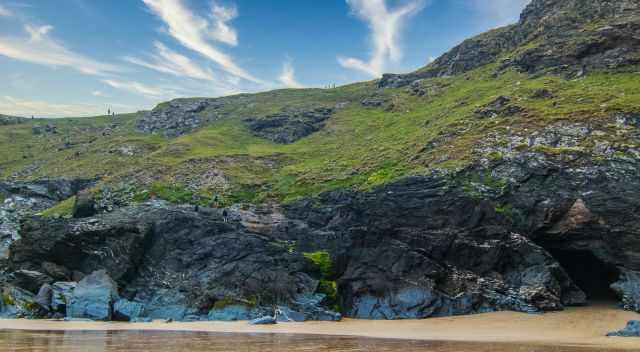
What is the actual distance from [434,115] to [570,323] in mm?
38964

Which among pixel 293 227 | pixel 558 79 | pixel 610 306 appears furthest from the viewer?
pixel 558 79

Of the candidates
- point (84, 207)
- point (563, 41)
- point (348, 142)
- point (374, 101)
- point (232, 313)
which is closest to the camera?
point (232, 313)

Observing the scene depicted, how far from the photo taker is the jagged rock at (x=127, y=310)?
104 feet

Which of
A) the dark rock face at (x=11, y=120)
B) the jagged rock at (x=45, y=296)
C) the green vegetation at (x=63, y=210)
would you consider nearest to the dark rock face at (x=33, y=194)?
the green vegetation at (x=63, y=210)

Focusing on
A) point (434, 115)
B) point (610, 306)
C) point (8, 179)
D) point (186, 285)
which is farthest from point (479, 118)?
point (8, 179)

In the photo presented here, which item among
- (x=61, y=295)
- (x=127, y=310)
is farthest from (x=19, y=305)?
(x=127, y=310)

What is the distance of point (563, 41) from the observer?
203 ft

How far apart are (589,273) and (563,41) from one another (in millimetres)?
38827

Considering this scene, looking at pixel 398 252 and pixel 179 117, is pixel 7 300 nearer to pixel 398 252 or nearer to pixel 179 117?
pixel 398 252

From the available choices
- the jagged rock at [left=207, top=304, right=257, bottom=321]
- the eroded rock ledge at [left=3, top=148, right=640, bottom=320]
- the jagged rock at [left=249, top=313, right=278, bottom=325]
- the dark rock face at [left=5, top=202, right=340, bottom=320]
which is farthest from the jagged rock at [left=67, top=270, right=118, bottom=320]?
the jagged rock at [left=249, top=313, right=278, bottom=325]

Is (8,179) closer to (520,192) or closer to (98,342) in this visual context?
(98,342)

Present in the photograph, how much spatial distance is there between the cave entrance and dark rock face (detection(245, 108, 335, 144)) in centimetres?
5255

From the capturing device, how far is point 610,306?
1176 inches

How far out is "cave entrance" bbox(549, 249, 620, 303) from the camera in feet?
109
